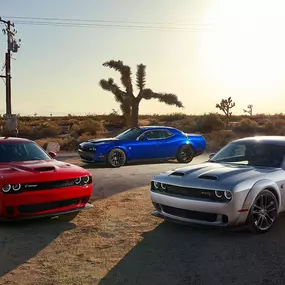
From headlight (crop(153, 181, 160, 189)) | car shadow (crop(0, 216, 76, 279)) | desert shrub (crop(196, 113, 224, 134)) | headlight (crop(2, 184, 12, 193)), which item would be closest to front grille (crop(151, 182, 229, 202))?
headlight (crop(153, 181, 160, 189))

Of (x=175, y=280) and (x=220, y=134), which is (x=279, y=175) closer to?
(x=175, y=280)

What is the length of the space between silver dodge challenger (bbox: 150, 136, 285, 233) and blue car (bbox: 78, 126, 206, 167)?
7241 millimetres

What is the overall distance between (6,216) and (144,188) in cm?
409

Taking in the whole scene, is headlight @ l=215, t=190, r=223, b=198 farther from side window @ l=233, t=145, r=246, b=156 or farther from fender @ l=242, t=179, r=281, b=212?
side window @ l=233, t=145, r=246, b=156

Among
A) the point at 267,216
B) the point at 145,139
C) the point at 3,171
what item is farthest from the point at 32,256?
the point at 145,139

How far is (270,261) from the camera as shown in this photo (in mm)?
4715

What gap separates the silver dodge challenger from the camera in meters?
5.48

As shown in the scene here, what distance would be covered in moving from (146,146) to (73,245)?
894cm

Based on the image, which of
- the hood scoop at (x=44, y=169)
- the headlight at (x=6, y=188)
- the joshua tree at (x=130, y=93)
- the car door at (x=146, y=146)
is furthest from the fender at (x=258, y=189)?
the joshua tree at (x=130, y=93)

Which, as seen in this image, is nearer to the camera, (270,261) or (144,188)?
(270,261)

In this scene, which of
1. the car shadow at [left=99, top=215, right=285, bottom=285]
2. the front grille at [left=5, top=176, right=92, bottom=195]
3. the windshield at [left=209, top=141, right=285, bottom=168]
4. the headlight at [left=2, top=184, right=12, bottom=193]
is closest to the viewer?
the car shadow at [left=99, top=215, right=285, bottom=285]

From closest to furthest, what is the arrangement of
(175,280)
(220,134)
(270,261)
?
(175,280) < (270,261) < (220,134)

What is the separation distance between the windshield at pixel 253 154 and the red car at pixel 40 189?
2.42m

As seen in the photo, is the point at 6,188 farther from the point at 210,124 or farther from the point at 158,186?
the point at 210,124
